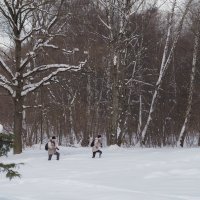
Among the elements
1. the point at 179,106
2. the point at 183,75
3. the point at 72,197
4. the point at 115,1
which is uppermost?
the point at 115,1

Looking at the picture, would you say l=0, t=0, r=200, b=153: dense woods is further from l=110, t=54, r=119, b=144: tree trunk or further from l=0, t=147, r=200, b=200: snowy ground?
l=0, t=147, r=200, b=200: snowy ground

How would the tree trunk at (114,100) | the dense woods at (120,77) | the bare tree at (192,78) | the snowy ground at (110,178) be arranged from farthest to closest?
1. the dense woods at (120,77)
2. the bare tree at (192,78)
3. the tree trunk at (114,100)
4. the snowy ground at (110,178)

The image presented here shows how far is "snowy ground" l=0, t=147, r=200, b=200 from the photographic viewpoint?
1345 centimetres

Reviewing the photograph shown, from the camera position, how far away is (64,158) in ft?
78.2

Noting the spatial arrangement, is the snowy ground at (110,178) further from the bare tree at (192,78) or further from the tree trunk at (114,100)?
the bare tree at (192,78)

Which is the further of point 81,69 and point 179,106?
point 179,106

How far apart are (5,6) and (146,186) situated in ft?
50.5

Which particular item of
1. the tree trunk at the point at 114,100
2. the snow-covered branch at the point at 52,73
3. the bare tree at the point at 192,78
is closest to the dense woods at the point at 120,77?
the bare tree at the point at 192,78

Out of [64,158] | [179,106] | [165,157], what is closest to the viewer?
[165,157]

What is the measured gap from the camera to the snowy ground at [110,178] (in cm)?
1345

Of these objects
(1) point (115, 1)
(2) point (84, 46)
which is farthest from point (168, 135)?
(1) point (115, 1)

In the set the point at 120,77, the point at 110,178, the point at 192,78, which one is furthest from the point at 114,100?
the point at 110,178

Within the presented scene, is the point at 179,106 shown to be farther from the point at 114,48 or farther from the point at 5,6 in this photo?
the point at 5,6

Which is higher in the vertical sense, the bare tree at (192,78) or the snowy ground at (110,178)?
the bare tree at (192,78)
